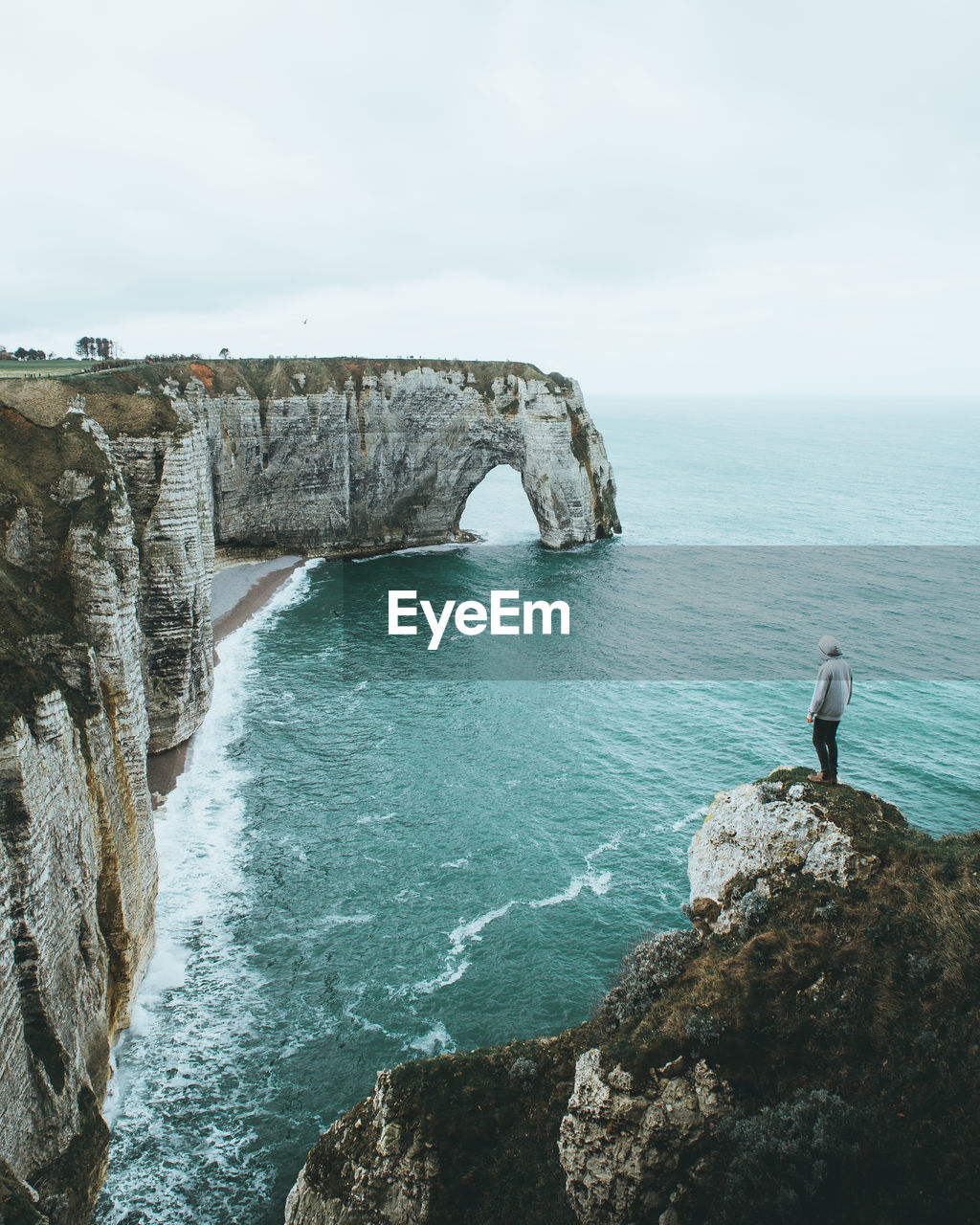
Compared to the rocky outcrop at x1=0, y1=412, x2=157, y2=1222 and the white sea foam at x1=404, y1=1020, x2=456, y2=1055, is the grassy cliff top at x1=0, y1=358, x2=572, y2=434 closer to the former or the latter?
the rocky outcrop at x1=0, y1=412, x2=157, y2=1222

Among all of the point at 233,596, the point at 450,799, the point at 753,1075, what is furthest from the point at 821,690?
the point at 233,596

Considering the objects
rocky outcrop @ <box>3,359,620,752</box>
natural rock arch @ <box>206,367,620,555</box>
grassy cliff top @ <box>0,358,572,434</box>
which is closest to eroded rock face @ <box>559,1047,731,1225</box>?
grassy cliff top @ <box>0,358,572,434</box>

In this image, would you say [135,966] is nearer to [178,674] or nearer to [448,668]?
[178,674]

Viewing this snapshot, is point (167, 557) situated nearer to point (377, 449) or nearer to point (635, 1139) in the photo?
point (635, 1139)

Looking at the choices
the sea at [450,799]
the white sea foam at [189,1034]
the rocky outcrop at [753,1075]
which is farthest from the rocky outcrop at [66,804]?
the rocky outcrop at [753,1075]

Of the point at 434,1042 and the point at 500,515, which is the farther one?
the point at 500,515

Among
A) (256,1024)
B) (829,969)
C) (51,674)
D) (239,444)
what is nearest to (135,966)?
(256,1024)
